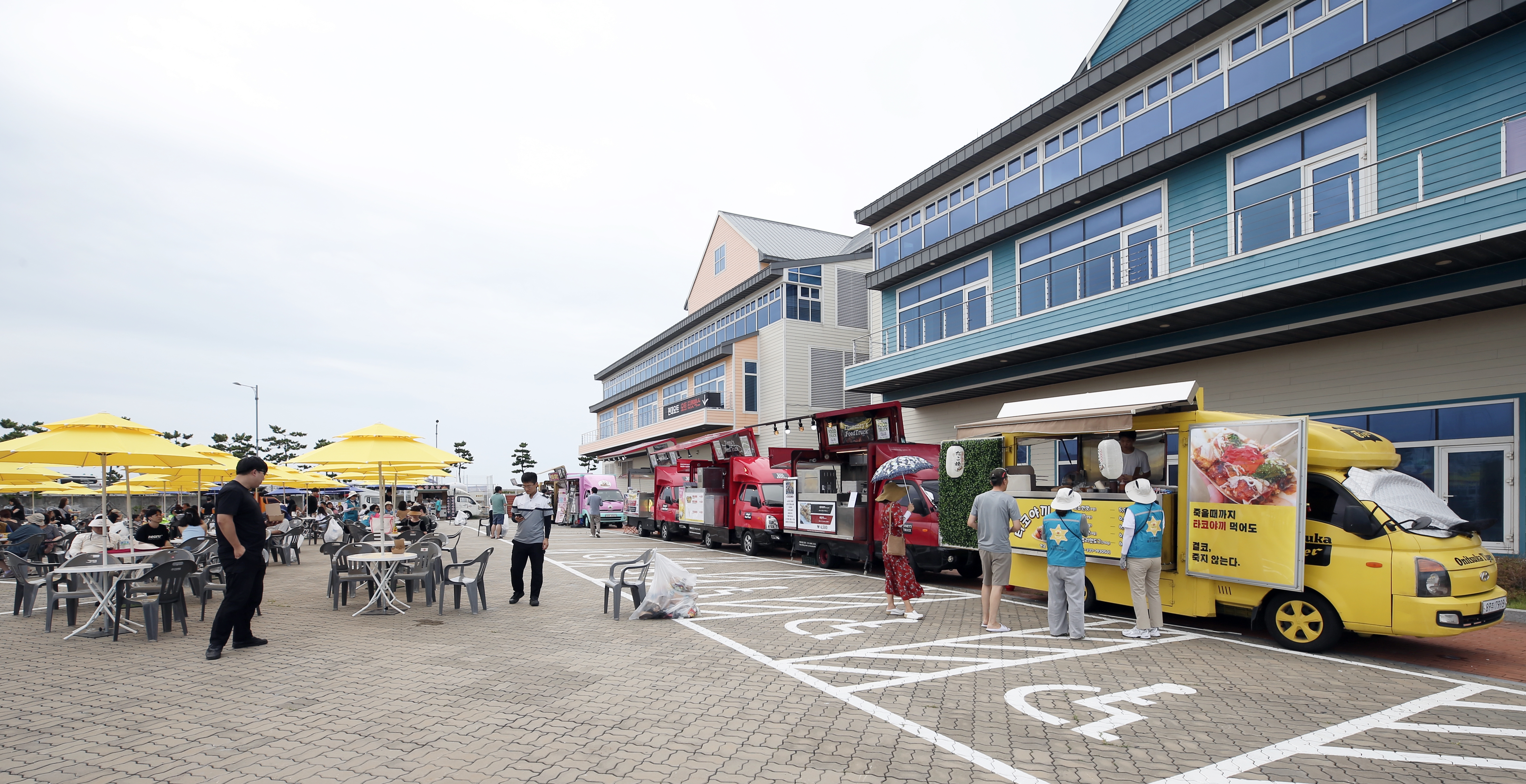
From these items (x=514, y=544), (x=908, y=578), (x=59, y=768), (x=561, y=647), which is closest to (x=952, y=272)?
(x=908, y=578)

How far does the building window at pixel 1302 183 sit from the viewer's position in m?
12.4

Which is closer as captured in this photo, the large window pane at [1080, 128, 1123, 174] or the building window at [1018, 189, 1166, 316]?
the building window at [1018, 189, 1166, 316]

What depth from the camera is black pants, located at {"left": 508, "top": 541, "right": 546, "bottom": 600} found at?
10867 millimetres

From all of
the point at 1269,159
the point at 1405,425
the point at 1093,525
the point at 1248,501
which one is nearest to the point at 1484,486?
the point at 1405,425

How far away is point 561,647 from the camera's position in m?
8.00

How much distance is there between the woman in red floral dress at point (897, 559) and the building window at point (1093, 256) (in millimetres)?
8486

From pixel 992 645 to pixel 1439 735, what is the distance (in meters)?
3.62

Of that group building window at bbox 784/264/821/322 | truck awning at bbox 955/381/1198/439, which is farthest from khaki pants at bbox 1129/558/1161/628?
building window at bbox 784/264/821/322

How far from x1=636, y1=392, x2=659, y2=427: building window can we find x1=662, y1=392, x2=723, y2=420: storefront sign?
14.2 ft

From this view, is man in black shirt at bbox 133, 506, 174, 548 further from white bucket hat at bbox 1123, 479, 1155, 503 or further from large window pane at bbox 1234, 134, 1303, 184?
large window pane at bbox 1234, 134, 1303, 184

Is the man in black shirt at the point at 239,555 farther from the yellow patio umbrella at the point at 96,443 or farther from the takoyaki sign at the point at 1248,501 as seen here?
the takoyaki sign at the point at 1248,501

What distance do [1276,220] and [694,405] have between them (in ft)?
86.0

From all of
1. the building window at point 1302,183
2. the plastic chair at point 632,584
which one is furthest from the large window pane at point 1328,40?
the plastic chair at point 632,584

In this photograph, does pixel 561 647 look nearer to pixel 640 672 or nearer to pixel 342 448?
pixel 640 672
